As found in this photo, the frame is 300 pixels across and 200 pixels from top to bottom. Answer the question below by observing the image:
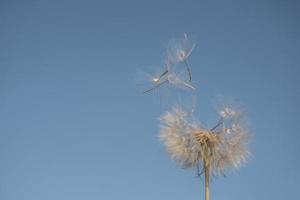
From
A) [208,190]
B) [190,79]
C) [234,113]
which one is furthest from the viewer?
[234,113]

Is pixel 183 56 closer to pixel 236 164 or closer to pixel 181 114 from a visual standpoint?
pixel 181 114

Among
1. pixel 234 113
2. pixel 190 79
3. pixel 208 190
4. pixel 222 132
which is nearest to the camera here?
pixel 208 190

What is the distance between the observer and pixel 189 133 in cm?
2239

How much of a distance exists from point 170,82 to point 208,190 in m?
5.00

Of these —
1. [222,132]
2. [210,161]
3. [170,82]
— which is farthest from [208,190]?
[170,82]

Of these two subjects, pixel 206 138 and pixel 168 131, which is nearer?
pixel 206 138

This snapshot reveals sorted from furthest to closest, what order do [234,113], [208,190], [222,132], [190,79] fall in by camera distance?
[234,113], [222,132], [190,79], [208,190]

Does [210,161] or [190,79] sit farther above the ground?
[190,79]

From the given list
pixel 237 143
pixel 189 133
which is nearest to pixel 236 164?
pixel 237 143

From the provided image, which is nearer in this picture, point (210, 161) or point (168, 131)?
point (210, 161)

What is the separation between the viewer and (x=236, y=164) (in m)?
22.3

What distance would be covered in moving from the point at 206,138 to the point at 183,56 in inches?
148

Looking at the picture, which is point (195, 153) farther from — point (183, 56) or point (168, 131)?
point (183, 56)

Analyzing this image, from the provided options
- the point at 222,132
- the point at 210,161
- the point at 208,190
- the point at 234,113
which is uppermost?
the point at 234,113
